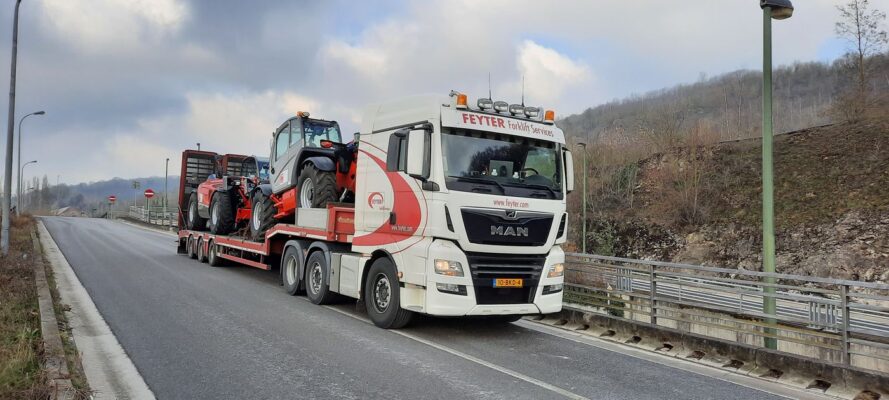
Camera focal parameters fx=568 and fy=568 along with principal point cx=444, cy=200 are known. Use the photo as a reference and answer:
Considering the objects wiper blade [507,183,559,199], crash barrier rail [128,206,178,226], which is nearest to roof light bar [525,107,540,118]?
wiper blade [507,183,559,199]

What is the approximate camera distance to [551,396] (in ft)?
17.2

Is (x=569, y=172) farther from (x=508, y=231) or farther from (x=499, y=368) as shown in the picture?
(x=499, y=368)

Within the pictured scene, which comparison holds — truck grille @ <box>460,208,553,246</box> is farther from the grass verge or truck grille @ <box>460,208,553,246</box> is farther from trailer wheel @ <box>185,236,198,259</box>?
trailer wheel @ <box>185,236,198,259</box>

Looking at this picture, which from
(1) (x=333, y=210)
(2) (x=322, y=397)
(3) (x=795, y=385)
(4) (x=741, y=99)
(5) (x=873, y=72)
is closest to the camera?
(2) (x=322, y=397)

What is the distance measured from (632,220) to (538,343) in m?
25.7

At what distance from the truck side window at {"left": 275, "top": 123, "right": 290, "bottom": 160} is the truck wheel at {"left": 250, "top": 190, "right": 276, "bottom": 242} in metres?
1.01

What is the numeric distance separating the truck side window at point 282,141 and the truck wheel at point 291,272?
2.35 metres

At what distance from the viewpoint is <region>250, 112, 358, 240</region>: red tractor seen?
10.2m

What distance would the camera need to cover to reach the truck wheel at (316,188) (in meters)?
10.0

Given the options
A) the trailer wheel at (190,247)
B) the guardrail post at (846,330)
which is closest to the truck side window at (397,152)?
the guardrail post at (846,330)

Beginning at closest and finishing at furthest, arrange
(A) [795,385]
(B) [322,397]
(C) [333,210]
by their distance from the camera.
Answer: (B) [322,397], (A) [795,385], (C) [333,210]

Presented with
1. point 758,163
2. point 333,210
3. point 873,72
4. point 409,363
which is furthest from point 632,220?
point 409,363

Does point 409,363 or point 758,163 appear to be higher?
point 758,163

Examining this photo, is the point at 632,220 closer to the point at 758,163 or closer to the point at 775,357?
the point at 758,163
